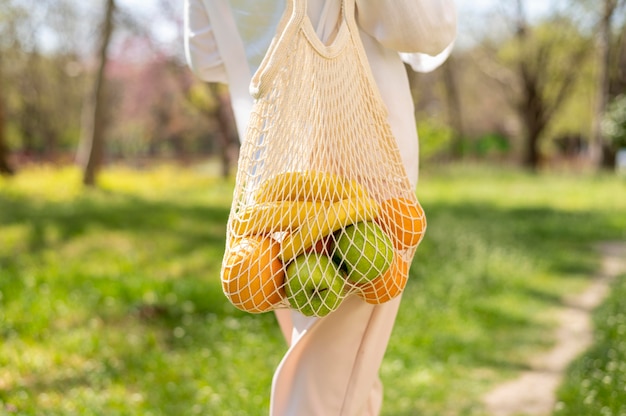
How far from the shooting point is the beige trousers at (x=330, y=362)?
2.00 m

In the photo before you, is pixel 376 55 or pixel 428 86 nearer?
pixel 376 55

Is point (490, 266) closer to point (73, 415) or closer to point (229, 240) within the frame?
point (73, 415)

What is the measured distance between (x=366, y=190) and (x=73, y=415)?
7.22ft

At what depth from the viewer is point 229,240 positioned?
1824 millimetres

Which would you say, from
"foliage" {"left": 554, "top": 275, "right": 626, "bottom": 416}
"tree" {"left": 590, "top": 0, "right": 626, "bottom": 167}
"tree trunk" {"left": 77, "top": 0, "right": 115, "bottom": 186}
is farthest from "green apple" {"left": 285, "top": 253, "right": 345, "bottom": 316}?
"tree" {"left": 590, "top": 0, "right": 626, "bottom": 167}

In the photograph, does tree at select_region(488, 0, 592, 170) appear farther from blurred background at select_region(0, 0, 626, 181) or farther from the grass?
the grass

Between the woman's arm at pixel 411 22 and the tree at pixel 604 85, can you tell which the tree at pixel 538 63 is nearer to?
the tree at pixel 604 85

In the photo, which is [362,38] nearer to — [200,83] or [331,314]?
[331,314]

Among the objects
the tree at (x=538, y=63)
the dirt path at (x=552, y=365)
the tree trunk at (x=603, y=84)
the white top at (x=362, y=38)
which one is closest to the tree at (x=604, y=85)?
the tree trunk at (x=603, y=84)

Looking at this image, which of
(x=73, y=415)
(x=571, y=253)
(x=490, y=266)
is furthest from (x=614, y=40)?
(x=73, y=415)

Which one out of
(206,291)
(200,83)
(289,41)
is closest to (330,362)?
(289,41)

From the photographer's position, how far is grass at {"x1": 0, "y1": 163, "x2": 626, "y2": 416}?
3.81 meters

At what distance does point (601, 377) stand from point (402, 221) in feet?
6.91

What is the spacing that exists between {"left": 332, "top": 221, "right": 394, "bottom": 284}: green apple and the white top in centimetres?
36
